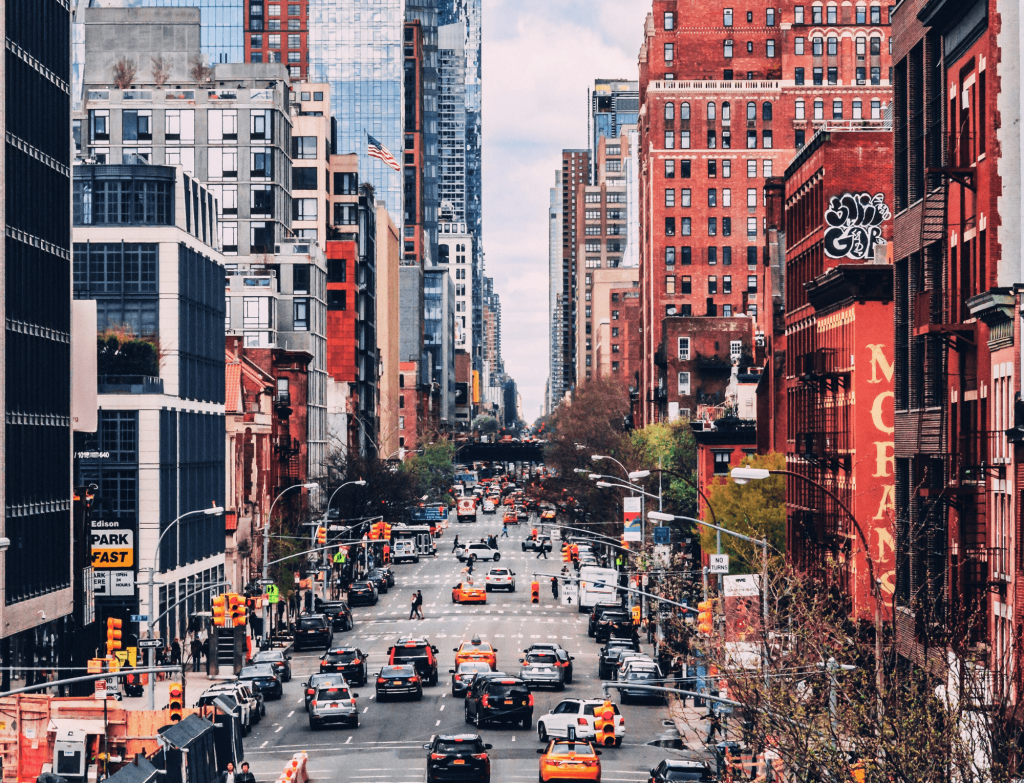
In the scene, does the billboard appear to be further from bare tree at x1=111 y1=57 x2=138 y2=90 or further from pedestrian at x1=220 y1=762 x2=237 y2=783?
bare tree at x1=111 y1=57 x2=138 y2=90

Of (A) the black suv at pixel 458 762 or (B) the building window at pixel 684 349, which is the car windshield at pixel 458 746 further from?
(B) the building window at pixel 684 349

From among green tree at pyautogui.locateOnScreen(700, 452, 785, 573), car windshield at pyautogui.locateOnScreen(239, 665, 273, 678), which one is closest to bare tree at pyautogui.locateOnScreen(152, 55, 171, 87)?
green tree at pyautogui.locateOnScreen(700, 452, 785, 573)

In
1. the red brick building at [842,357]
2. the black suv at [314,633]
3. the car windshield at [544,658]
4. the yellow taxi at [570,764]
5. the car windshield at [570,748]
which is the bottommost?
the black suv at [314,633]

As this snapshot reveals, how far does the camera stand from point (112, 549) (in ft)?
244

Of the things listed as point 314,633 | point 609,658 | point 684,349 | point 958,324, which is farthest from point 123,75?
point 958,324

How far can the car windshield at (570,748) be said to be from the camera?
143 ft

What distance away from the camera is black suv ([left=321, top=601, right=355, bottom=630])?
298 ft

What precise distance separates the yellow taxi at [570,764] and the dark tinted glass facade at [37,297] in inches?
888

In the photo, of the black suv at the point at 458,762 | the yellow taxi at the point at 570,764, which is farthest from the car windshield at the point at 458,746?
the yellow taxi at the point at 570,764

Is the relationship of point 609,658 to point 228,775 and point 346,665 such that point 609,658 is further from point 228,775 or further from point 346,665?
point 228,775

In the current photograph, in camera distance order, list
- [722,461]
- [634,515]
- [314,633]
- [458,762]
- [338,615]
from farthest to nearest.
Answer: [722,461] < [338,615] < [314,633] < [634,515] < [458,762]

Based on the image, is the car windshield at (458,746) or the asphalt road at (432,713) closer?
the car windshield at (458,746)

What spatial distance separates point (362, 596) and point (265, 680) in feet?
135

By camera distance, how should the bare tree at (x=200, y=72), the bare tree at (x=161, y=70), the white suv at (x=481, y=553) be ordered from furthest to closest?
the bare tree at (x=200, y=72)
the bare tree at (x=161, y=70)
the white suv at (x=481, y=553)
